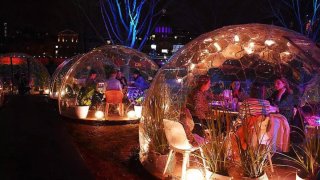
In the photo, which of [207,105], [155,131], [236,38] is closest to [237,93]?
[236,38]

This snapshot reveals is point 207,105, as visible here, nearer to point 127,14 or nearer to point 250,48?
point 250,48

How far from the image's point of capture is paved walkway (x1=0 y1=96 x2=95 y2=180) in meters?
5.82

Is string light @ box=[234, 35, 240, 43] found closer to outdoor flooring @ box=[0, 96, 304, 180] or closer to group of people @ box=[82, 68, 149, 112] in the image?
outdoor flooring @ box=[0, 96, 304, 180]

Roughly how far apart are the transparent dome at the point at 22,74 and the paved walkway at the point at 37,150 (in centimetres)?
1000

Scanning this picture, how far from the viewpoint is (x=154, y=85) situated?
22.3ft

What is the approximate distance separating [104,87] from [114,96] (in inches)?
104

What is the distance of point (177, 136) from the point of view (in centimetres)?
529

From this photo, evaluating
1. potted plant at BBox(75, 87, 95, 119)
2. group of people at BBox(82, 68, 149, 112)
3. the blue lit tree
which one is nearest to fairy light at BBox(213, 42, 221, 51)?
group of people at BBox(82, 68, 149, 112)

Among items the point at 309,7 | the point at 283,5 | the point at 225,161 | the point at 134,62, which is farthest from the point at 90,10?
the point at 225,161

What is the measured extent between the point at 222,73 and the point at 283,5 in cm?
569

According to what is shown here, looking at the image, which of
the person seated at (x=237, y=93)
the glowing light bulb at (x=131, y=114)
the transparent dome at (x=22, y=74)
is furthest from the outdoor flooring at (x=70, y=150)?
the transparent dome at (x=22, y=74)

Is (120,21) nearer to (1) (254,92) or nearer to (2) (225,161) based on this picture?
(1) (254,92)

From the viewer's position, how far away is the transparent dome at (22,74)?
842 inches

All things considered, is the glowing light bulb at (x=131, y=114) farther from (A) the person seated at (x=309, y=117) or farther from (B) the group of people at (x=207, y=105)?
(A) the person seated at (x=309, y=117)
